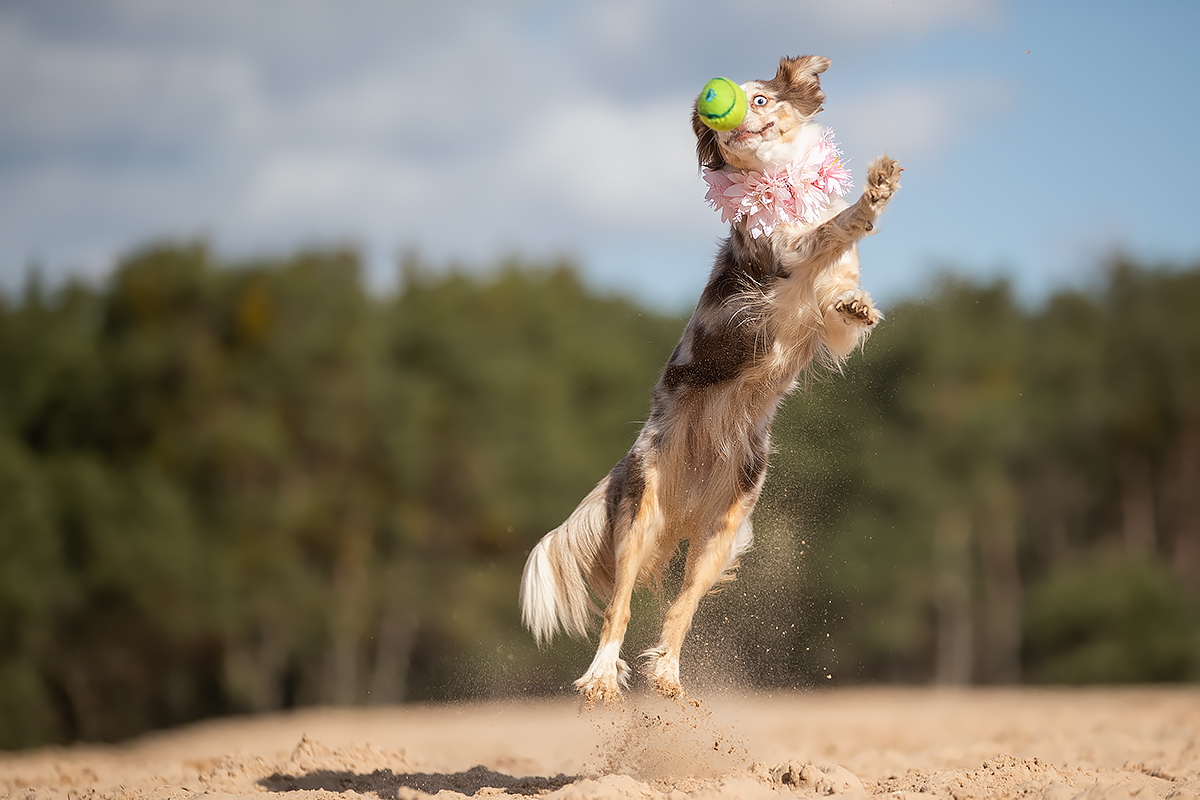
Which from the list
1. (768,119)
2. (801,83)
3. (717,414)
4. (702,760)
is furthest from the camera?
(702,760)

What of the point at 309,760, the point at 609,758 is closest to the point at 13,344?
the point at 309,760

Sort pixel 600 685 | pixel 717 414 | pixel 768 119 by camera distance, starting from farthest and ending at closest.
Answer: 1. pixel 717 414
2. pixel 768 119
3. pixel 600 685

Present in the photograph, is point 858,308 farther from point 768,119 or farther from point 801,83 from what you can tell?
point 801,83

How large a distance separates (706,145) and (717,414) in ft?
5.09

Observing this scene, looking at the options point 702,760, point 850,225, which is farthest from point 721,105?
point 702,760

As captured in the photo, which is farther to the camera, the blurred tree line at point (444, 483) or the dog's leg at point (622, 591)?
the blurred tree line at point (444, 483)

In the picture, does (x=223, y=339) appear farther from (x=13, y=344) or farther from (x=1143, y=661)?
(x=1143, y=661)

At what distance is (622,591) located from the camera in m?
6.17

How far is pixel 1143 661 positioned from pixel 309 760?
15946mm

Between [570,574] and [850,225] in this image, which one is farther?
[570,574]

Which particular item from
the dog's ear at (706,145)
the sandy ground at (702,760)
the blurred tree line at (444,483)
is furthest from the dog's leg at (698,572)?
the blurred tree line at (444,483)

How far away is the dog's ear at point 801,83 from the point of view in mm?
5953

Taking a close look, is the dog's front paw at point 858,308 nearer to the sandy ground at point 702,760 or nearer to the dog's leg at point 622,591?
the dog's leg at point 622,591

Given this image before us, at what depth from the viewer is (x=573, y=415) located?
18797mm
